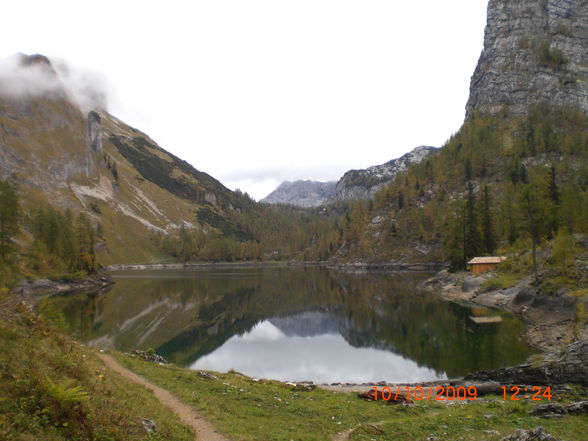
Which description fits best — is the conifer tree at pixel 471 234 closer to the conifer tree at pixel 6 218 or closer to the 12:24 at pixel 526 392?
the 12:24 at pixel 526 392

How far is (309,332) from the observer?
5612cm

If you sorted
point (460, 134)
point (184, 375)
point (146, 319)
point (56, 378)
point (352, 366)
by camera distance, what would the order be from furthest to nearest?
point (460, 134), point (146, 319), point (352, 366), point (184, 375), point (56, 378)

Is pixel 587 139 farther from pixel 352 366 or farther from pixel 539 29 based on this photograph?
pixel 352 366

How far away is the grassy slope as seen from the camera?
904 centimetres

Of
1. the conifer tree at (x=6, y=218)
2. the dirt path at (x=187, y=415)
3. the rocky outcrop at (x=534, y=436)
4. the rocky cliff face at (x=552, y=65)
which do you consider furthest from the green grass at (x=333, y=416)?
the rocky cliff face at (x=552, y=65)

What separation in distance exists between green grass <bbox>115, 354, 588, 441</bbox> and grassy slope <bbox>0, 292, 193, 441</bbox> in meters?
3.01

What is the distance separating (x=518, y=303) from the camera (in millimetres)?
55344

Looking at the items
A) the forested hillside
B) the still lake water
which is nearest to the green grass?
the still lake water

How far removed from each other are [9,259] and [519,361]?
83.5 metres

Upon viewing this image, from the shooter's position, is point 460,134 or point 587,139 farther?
point 460,134

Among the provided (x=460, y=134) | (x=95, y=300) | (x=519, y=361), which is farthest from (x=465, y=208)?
(x=460, y=134)

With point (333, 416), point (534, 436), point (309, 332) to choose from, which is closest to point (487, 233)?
point (309, 332)

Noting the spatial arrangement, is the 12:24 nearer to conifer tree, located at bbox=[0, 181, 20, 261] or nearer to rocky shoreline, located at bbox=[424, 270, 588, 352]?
rocky shoreline, located at bbox=[424, 270, 588, 352]

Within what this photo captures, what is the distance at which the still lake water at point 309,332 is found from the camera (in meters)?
36.8
